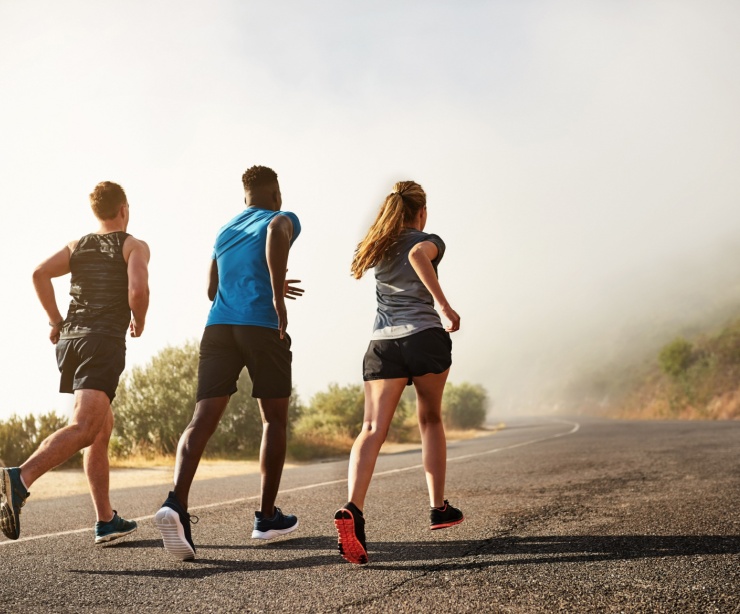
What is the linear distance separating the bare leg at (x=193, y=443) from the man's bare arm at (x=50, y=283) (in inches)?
49.6

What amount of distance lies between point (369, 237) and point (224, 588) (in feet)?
7.01

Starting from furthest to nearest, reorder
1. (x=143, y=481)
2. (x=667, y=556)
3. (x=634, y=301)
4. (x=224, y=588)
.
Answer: (x=634, y=301), (x=143, y=481), (x=667, y=556), (x=224, y=588)

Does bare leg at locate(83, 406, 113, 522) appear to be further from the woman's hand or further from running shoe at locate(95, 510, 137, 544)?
the woman's hand

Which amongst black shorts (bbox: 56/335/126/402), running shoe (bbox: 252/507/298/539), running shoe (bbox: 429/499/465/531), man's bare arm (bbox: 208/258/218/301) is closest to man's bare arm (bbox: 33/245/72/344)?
black shorts (bbox: 56/335/126/402)

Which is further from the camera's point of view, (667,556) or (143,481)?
(143,481)

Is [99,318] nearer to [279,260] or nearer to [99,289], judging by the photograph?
[99,289]

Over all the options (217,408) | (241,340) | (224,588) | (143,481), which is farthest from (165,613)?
(143,481)

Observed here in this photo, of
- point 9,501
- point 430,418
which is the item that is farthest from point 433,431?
point 9,501

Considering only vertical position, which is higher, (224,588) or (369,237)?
(369,237)

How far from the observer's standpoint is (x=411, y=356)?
4223 millimetres

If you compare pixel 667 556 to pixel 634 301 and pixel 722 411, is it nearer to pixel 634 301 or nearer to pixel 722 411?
pixel 722 411

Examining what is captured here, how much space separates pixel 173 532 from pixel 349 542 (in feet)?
3.20

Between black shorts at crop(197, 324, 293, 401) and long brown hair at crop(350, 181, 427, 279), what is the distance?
689 mm

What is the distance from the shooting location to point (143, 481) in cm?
1212
